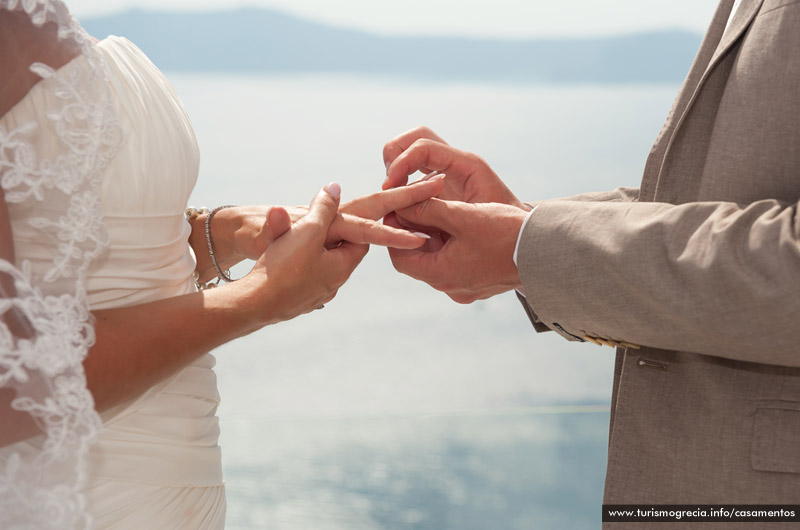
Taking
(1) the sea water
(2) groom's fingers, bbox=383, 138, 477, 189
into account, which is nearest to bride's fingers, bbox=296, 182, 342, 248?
(2) groom's fingers, bbox=383, 138, 477, 189

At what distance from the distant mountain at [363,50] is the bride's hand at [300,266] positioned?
2970 mm

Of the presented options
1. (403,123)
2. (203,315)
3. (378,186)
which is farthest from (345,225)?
(403,123)

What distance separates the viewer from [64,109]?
92 centimetres

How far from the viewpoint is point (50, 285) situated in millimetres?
885

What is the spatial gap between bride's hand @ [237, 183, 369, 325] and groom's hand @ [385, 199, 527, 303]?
0.14 m

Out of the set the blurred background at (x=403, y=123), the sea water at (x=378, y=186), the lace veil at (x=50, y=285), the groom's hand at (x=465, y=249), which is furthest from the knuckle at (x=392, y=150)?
the blurred background at (x=403, y=123)

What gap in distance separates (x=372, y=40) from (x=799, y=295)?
11.5ft

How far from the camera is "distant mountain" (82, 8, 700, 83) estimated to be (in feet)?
13.0

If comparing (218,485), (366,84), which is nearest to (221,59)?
(366,84)

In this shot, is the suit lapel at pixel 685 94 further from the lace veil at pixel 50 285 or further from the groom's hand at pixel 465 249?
the lace veil at pixel 50 285

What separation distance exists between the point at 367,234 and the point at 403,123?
3086 mm

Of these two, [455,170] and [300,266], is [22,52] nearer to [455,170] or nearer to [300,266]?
[300,266]

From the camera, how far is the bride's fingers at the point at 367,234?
1.33m

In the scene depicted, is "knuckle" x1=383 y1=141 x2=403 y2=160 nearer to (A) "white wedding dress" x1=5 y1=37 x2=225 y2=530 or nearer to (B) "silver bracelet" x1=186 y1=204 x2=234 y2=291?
(B) "silver bracelet" x1=186 y1=204 x2=234 y2=291
